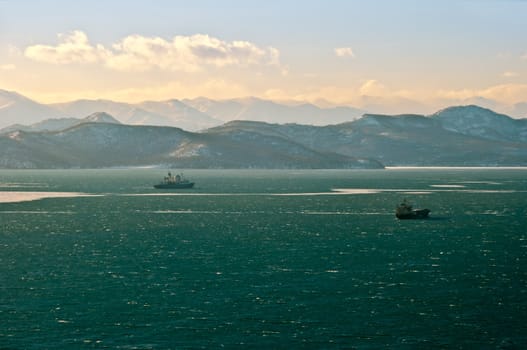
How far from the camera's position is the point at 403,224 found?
156625mm

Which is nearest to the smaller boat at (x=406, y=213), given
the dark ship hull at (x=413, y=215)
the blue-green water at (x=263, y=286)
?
the dark ship hull at (x=413, y=215)

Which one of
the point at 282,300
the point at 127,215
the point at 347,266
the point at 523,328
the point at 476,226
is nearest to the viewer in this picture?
the point at 523,328

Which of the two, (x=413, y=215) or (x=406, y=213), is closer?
(x=406, y=213)

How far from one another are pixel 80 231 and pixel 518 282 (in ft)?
271

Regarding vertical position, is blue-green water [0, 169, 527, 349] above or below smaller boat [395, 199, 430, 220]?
below

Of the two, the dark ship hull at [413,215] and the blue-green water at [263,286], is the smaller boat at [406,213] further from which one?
the blue-green water at [263,286]

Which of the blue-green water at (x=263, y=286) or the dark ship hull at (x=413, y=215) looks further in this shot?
the dark ship hull at (x=413, y=215)

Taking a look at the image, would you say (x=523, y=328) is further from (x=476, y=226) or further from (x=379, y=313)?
(x=476, y=226)

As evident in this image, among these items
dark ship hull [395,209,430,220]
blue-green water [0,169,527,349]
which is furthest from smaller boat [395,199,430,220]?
blue-green water [0,169,527,349]

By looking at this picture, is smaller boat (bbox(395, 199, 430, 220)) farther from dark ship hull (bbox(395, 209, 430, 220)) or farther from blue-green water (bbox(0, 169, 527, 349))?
blue-green water (bbox(0, 169, 527, 349))

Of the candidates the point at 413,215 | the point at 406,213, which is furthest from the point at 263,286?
the point at 413,215

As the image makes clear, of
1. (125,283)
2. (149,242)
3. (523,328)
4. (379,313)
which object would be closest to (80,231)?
(149,242)

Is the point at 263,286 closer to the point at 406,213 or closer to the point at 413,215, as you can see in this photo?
the point at 406,213

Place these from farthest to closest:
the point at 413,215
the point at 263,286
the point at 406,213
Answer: the point at 413,215 → the point at 406,213 → the point at 263,286
